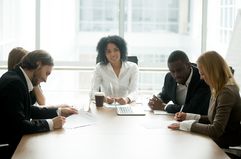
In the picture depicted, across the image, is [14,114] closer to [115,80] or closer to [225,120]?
[225,120]

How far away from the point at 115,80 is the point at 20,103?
5.98ft

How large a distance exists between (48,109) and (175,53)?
1.11 m

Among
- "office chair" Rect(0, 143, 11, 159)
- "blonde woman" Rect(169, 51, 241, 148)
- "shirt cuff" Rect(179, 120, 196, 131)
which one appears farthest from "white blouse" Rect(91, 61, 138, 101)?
"office chair" Rect(0, 143, 11, 159)

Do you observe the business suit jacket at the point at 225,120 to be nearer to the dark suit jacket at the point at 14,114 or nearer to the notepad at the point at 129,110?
the notepad at the point at 129,110

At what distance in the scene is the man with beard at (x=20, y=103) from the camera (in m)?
2.52

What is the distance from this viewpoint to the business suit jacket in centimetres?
257

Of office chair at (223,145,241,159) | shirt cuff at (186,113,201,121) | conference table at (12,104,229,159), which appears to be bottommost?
office chair at (223,145,241,159)

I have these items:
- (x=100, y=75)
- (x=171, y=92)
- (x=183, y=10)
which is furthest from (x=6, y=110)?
(x=183, y=10)

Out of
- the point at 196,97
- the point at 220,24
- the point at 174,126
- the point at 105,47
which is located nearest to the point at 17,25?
the point at 105,47

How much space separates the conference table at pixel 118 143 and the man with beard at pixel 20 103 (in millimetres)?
Answer: 73

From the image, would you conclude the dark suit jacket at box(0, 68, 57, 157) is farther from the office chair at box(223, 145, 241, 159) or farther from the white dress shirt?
the white dress shirt

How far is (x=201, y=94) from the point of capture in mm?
3160

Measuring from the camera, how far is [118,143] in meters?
2.34

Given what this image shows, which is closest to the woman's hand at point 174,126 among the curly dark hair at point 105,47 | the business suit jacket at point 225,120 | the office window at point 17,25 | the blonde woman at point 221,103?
the blonde woman at point 221,103
